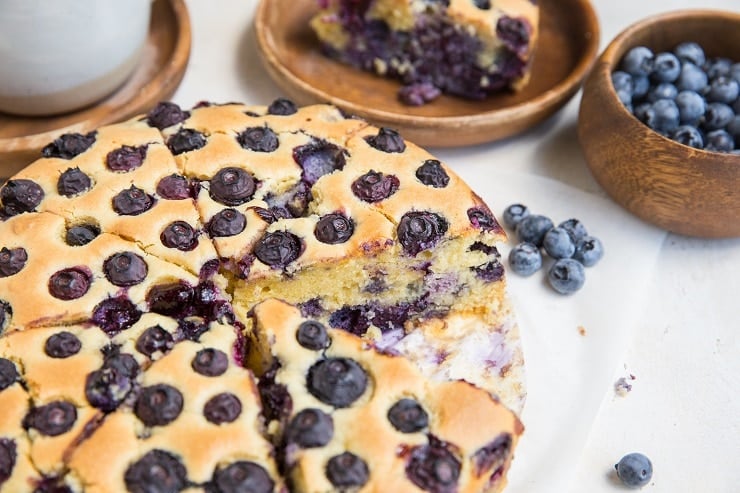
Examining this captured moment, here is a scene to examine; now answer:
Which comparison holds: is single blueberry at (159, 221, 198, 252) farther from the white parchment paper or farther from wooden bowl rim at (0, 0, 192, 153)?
the white parchment paper

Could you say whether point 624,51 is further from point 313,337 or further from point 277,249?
point 313,337

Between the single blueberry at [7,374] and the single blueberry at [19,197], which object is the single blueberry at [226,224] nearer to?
the single blueberry at [19,197]

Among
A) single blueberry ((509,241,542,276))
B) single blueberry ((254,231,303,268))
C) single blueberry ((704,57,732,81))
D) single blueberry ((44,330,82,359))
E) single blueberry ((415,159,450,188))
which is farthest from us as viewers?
single blueberry ((704,57,732,81))

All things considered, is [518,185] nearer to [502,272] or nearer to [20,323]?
[502,272]

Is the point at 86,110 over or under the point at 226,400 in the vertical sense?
under

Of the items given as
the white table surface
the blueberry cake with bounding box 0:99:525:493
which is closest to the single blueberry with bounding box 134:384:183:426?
the blueberry cake with bounding box 0:99:525:493

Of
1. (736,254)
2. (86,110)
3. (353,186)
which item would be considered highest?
(353,186)

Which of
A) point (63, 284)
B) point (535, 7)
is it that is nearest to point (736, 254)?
point (535, 7)
